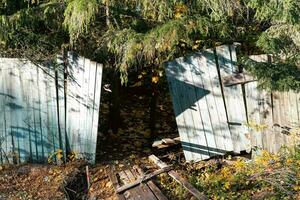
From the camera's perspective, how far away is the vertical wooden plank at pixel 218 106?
714 cm

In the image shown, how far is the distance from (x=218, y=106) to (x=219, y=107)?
0.02 m

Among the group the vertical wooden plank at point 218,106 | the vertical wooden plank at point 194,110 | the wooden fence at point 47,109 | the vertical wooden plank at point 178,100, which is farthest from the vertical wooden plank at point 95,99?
the vertical wooden plank at point 218,106

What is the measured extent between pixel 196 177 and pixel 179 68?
5.37ft

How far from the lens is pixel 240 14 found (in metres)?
7.00

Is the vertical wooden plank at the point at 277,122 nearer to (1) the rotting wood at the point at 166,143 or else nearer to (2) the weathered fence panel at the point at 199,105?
(2) the weathered fence panel at the point at 199,105

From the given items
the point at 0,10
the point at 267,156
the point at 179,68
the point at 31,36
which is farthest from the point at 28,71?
the point at 267,156

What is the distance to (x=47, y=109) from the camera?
286 inches

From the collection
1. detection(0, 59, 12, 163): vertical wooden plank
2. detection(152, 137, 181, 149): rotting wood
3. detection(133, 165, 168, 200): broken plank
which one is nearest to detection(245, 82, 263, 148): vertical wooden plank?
detection(152, 137, 181, 149): rotting wood

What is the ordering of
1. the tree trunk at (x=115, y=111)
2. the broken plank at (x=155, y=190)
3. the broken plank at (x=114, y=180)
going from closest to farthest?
the broken plank at (x=155, y=190) → the broken plank at (x=114, y=180) → the tree trunk at (x=115, y=111)

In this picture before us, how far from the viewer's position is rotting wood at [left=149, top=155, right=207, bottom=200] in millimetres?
6254

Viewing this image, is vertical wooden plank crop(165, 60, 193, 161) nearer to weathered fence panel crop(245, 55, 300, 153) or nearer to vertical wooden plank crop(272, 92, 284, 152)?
weathered fence panel crop(245, 55, 300, 153)

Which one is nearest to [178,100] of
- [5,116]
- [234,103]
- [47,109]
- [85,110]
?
[234,103]

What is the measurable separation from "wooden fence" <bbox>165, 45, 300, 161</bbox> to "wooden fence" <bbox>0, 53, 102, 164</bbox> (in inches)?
50.7

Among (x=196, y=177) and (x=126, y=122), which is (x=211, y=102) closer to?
(x=196, y=177)
